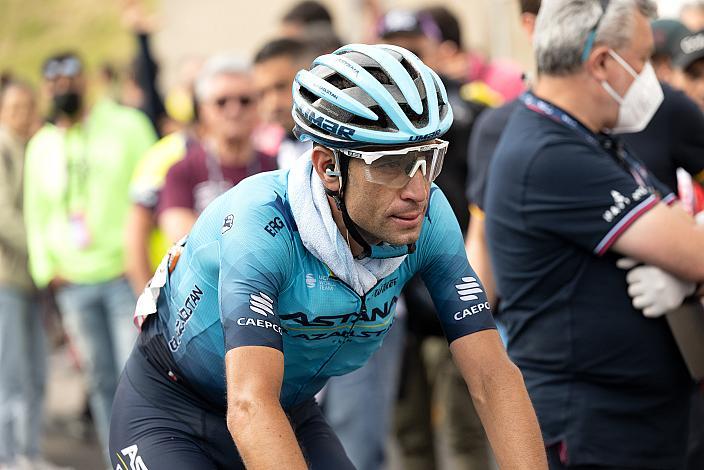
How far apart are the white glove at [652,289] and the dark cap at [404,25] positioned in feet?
9.83

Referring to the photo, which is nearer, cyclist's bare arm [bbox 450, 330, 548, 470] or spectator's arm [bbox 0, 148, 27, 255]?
cyclist's bare arm [bbox 450, 330, 548, 470]

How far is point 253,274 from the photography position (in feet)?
10.4

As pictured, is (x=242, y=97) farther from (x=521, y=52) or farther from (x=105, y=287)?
(x=521, y=52)

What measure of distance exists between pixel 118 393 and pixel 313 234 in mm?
997

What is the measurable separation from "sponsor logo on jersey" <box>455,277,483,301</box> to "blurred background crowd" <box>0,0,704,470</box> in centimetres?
143

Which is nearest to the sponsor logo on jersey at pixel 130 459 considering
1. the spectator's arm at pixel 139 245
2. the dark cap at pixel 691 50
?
the spectator's arm at pixel 139 245

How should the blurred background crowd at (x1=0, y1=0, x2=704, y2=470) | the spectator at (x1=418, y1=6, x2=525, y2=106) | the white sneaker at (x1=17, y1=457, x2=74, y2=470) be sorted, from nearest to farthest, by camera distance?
the blurred background crowd at (x1=0, y1=0, x2=704, y2=470)
the spectator at (x1=418, y1=6, x2=525, y2=106)
the white sneaker at (x1=17, y1=457, x2=74, y2=470)

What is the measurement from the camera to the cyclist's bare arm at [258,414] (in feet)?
9.81

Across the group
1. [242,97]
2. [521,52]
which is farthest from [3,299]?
[521,52]

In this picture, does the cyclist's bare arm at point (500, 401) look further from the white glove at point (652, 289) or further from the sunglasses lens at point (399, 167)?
the white glove at point (652, 289)

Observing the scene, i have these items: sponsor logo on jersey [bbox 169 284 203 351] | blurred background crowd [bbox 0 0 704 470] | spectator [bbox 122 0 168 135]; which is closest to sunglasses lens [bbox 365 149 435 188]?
sponsor logo on jersey [bbox 169 284 203 351]

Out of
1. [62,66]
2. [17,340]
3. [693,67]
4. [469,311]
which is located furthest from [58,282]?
[469,311]

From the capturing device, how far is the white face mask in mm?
4207

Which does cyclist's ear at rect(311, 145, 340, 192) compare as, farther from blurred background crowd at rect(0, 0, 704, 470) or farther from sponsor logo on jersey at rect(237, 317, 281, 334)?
blurred background crowd at rect(0, 0, 704, 470)
